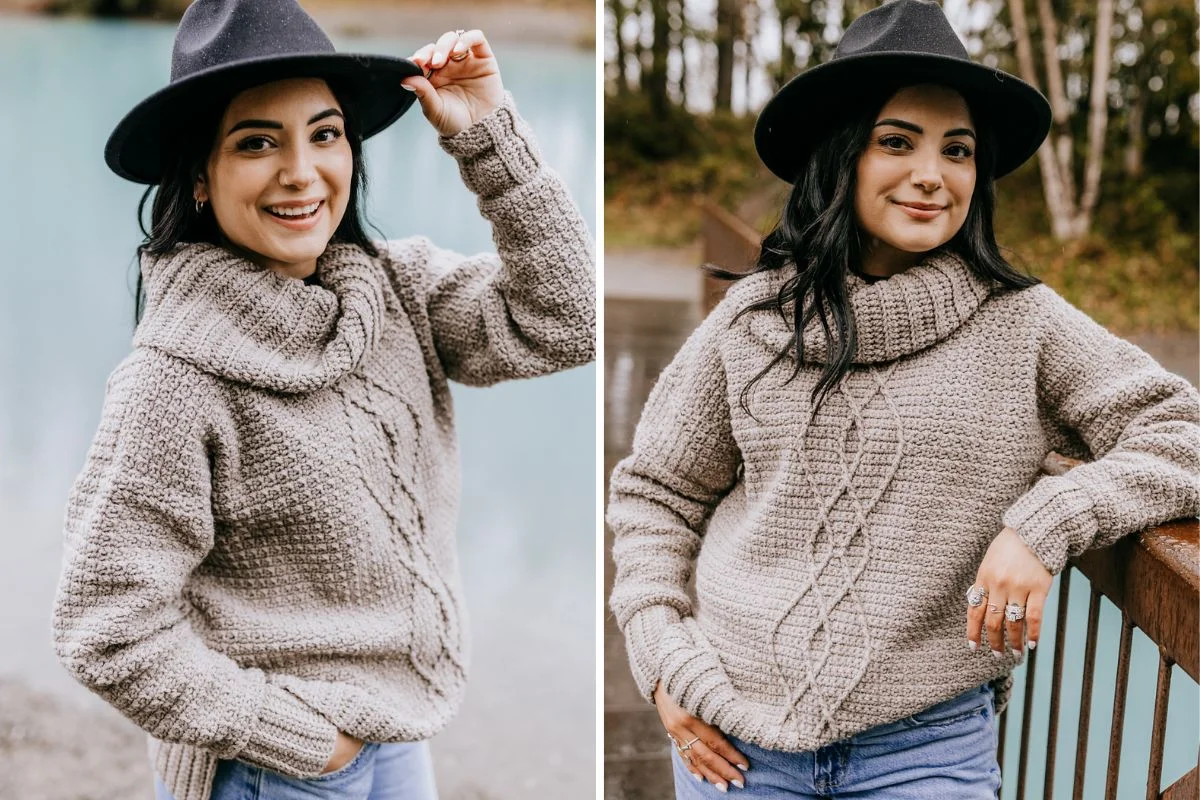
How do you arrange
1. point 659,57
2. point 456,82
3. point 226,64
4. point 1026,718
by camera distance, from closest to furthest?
point 226,64
point 456,82
point 1026,718
point 659,57

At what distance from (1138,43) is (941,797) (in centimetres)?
906

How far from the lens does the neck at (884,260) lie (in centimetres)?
142

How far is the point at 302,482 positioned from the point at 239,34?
19.1 inches

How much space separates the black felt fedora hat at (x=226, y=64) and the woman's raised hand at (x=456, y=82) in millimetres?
33

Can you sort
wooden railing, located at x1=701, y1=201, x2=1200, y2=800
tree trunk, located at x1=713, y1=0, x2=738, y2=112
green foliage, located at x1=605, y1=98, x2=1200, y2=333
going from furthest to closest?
tree trunk, located at x1=713, y1=0, x2=738, y2=112 < green foliage, located at x1=605, y1=98, x2=1200, y2=333 < wooden railing, located at x1=701, y1=201, x2=1200, y2=800

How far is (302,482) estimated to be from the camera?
1.28m

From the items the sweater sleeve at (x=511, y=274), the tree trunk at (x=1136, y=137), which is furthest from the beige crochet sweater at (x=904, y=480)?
the tree trunk at (x=1136, y=137)

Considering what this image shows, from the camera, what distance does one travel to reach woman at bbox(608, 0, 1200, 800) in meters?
1.27

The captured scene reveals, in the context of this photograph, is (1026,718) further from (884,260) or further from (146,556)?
(146,556)

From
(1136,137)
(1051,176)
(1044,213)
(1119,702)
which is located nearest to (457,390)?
(1119,702)

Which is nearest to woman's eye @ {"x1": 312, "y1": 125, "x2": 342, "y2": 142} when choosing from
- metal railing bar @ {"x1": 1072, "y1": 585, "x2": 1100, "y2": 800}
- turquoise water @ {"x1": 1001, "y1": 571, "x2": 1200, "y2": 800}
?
metal railing bar @ {"x1": 1072, "y1": 585, "x2": 1100, "y2": 800}

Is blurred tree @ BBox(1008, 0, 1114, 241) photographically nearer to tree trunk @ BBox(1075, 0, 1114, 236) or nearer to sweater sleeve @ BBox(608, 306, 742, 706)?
tree trunk @ BBox(1075, 0, 1114, 236)

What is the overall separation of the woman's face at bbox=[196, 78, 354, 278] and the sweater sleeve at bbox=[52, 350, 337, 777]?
0.18m

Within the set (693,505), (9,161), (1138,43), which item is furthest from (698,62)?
(693,505)
